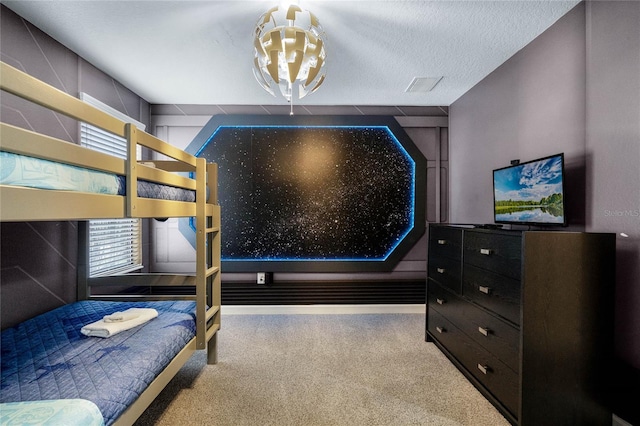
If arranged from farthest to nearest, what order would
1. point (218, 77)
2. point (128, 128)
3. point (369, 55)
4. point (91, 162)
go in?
point (218, 77) < point (369, 55) < point (128, 128) < point (91, 162)

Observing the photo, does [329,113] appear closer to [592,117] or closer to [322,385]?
[592,117]

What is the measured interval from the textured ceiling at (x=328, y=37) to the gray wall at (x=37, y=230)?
121mm

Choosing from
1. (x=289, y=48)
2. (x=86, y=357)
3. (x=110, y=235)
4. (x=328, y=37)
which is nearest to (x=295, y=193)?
(x=328, y=37)

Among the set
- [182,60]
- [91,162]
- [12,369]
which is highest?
[182,60]

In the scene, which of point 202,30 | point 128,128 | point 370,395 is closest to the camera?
point 128,128

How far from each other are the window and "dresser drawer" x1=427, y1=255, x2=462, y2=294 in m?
2.88

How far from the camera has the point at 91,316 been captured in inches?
73.5

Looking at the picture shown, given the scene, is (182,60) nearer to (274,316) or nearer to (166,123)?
(166,123)

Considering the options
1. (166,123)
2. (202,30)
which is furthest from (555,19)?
(166,123)

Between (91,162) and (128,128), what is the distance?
0.34 meters

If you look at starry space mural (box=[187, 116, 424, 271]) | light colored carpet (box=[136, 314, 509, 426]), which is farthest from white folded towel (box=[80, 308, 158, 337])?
starry space mural (box=[187, 116, 424, 271])

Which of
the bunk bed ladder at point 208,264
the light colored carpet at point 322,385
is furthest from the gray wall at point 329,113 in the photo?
the bunk bed ladder at point 208,264

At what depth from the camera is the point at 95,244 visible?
250 cm

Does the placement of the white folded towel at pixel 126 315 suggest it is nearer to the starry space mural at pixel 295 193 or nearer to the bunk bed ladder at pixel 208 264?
the bunk bed ladder at pixel 208 264
